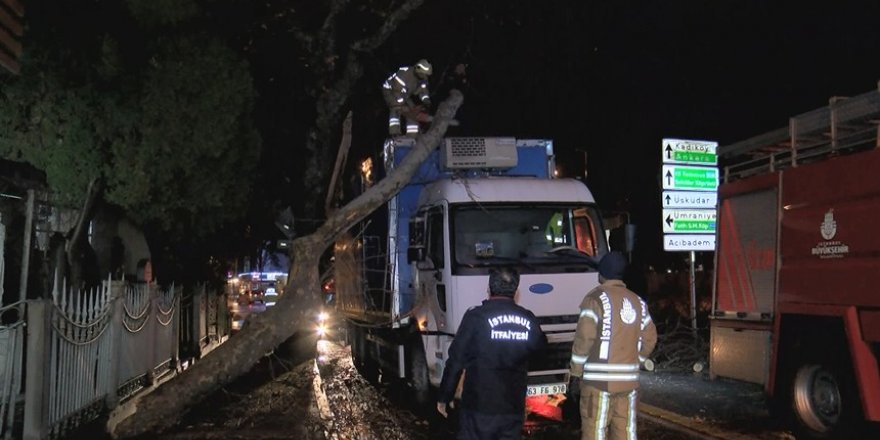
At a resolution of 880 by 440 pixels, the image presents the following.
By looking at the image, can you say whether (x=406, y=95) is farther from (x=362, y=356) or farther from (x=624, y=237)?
(x=362, y=356)

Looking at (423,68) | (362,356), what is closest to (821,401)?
(423,68)

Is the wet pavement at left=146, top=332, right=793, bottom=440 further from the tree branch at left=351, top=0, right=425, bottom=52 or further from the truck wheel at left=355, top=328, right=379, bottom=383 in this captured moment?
the tree branch at left=351, top=0, right=425, bottom=52

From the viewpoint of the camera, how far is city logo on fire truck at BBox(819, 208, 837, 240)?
23.9 feet

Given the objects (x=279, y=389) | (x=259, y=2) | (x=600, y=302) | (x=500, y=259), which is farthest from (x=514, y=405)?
(x=259, y=2)

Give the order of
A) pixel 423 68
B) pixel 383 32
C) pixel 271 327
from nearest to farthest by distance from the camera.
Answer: pixel 271 327 < pixel 423 68 < pixel 383 32

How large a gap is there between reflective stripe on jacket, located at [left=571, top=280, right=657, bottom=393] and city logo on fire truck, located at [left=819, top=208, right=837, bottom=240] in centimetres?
309

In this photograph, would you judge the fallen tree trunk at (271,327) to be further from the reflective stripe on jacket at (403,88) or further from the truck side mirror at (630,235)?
the truck side mirror at (630,235)

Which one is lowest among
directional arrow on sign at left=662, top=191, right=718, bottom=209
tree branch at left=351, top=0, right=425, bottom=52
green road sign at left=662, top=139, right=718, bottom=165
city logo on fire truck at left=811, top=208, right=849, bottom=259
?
city logo on fire truck at left=811, top=208, right=849, bottom=259

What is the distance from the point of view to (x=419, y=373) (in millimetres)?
9570

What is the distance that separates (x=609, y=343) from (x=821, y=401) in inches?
139

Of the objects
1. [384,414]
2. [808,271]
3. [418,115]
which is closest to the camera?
[808,271]

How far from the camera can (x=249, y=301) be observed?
3092 cm

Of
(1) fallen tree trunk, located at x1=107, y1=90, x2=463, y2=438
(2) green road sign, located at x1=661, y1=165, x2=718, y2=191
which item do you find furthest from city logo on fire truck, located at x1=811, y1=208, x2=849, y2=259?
(2) green road sign, located at x1=661, y1=165, x2=718, y2=191

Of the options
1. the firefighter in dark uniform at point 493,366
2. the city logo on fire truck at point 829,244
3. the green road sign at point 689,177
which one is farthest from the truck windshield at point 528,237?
the green road sign at point 689,177
